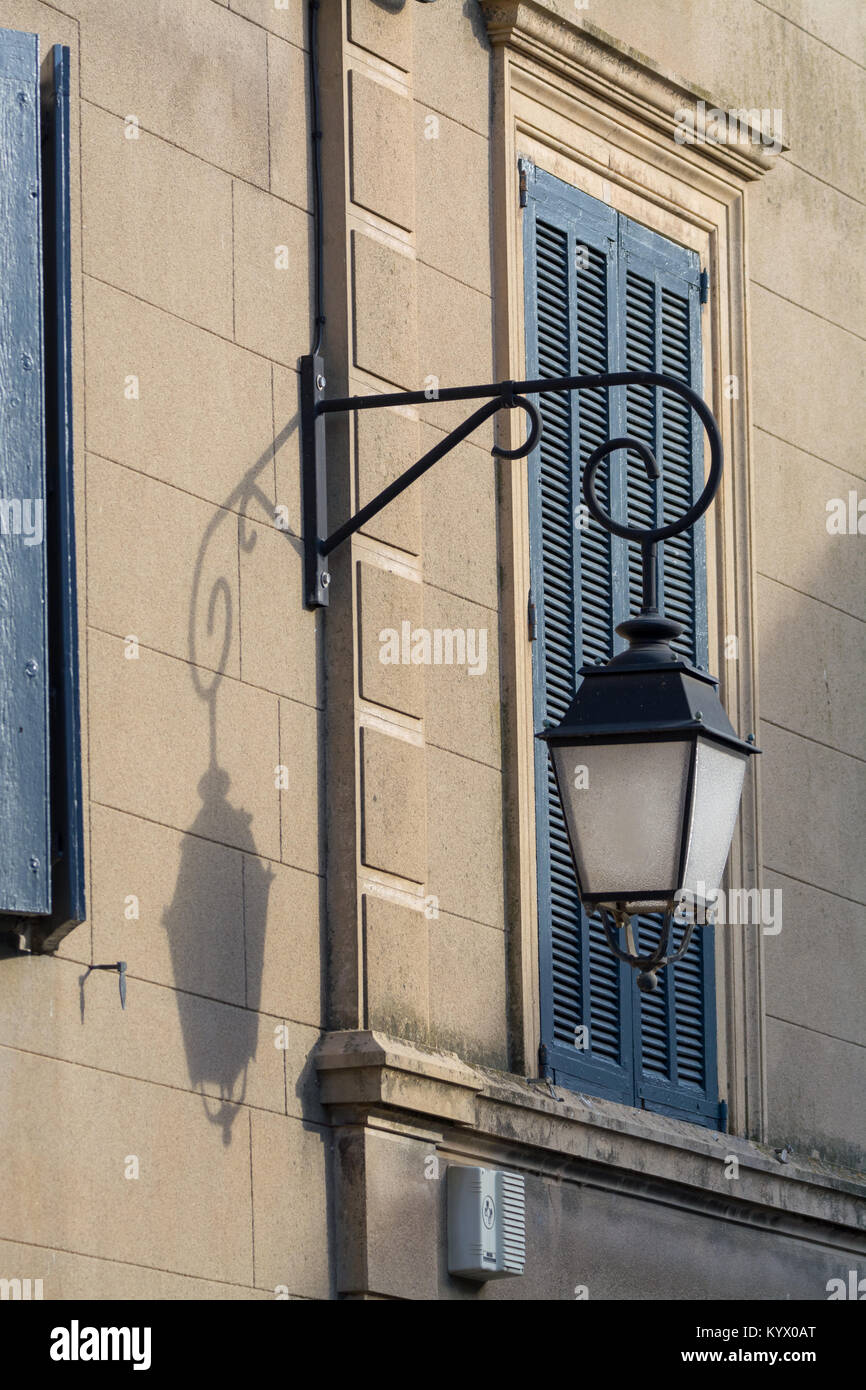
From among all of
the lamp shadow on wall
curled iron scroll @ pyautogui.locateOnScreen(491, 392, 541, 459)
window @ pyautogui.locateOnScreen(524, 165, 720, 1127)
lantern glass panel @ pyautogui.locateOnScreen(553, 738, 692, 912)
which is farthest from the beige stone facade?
lantern glass panel @ pyautogui.locateOnScreen(553, 738, 692, 912)

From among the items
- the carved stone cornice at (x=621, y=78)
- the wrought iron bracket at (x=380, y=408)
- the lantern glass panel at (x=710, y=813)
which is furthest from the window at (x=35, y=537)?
the carved stone cornice at (x=621, y=78)

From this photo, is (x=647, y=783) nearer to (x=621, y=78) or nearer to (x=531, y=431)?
(x=531, y=431)

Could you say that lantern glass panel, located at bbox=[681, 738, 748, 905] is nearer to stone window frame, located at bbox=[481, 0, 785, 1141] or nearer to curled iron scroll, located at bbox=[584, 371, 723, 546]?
curled iron scroll, located at bbox=[584, 371, 723, 546]

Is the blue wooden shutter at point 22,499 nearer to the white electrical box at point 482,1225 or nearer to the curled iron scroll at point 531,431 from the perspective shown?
the curled iron scroll at point 531,431

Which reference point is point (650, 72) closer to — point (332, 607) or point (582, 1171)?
point (332, 607)

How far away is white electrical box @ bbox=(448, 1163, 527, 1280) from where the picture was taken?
9203 millimetres

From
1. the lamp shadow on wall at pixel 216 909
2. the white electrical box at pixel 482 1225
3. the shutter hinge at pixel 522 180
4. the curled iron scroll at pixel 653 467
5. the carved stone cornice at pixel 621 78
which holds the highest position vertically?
the carved stone cornice at pixel 621 78

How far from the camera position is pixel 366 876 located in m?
9.16

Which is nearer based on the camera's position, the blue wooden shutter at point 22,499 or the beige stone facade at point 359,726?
the blue wooden shutter at point 22,499

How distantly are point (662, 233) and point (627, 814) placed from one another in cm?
384

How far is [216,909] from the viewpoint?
28.2 ft

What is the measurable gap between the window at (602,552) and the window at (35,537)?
2.73 meters

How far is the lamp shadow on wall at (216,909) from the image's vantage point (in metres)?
8.45
